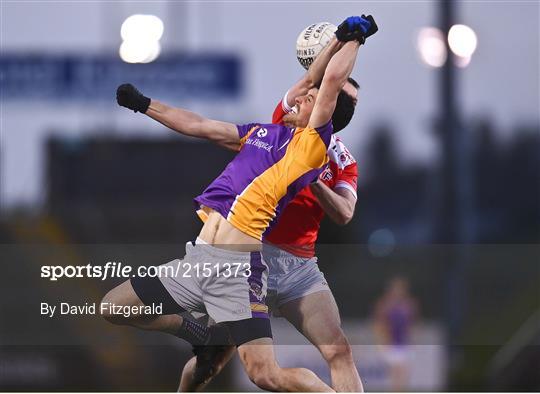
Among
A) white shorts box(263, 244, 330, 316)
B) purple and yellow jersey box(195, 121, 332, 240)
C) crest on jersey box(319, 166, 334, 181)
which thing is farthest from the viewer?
white shorts box(263, 244, 330, 316)

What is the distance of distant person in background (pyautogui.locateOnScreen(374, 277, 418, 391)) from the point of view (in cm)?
1284

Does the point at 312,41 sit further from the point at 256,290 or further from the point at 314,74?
the point at 256,290

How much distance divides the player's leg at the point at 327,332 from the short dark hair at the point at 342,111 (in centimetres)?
114

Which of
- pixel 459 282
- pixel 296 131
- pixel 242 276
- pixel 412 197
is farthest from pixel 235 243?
pixel 412 197

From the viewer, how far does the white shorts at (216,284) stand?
7016mm

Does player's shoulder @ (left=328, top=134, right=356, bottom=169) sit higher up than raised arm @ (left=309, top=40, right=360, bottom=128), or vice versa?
raised arm @ (left=309, top=40, right=360, bottom=128)

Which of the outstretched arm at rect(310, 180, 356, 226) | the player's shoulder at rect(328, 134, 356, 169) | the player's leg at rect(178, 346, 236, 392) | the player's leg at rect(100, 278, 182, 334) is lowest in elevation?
the player's leg at rect(178, 346, 236, 392)

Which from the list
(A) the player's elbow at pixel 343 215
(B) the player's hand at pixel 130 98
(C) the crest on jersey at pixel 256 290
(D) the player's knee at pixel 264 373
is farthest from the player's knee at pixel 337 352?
(B) the player's hand at pixel 130 98

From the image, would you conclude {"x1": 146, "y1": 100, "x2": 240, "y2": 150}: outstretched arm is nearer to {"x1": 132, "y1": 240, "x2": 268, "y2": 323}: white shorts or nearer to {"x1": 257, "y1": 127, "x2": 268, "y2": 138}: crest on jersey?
{"x1": 257, "y1": 127, "x2": 268, "y2": 138}: crest on jersey

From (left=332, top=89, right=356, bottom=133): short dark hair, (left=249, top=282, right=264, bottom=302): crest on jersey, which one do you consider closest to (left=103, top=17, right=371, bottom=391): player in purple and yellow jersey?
(left=249, top=282, right=264, bottom=302): crest on jersey

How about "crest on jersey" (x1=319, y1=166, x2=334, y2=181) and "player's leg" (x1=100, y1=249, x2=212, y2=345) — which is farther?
"crest on jersey" (x1=319, y1=166, x2=334, y2=181)

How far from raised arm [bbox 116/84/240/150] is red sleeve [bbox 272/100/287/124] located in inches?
13.9

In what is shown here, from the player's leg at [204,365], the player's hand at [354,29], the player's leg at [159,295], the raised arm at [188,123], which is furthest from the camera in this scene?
the player's leg at [204,365]

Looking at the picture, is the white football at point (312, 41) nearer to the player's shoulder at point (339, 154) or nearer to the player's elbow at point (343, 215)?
the player's shoulder at point (339, 154)
